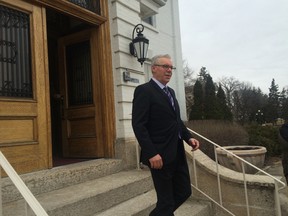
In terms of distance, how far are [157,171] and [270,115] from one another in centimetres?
4428

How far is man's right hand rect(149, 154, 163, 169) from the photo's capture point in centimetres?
257

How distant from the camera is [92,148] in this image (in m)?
5.34

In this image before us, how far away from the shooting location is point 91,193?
3619 mm

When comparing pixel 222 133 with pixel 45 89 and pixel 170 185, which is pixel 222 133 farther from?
pixel 170 185

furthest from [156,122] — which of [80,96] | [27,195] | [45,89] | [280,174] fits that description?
[280,174]

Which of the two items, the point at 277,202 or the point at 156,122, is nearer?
the point at 156,122

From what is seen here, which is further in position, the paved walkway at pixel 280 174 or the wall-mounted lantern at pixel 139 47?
the wall-mounted lantern at pixel 139 47

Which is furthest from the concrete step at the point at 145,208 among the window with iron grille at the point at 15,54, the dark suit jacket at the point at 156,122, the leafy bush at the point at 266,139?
the leafy bush at the point at 266,139

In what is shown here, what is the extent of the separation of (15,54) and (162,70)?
2241mm

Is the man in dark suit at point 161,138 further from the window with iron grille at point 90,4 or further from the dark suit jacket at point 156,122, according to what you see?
the window with iron grille at point 90,4

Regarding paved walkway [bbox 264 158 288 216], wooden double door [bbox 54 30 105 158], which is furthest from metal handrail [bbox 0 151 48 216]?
paved walkway [bbox 264 158 288 216]

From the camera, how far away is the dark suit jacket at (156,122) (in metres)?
2.68

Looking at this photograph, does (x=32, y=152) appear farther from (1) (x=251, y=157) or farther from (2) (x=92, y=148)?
(1) (x=251, y=157)

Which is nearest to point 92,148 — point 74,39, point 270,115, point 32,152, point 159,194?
point 32,152
